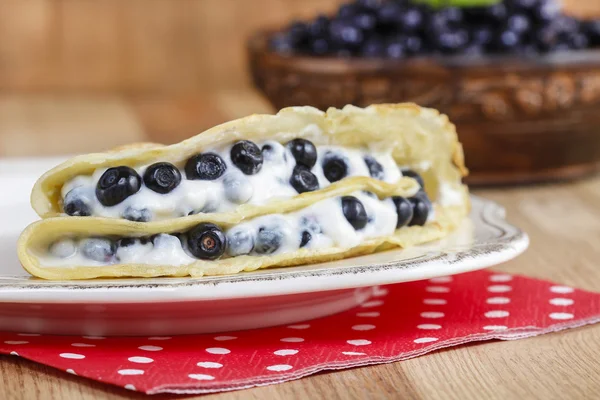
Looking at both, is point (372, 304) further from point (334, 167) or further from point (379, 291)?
point (334, 167)

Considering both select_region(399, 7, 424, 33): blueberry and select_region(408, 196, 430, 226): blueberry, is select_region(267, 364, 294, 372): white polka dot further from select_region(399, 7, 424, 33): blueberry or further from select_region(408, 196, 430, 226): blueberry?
select_region(399, 7, 424, 33): blueberry

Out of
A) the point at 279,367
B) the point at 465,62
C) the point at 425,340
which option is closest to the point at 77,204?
the point at 279,367

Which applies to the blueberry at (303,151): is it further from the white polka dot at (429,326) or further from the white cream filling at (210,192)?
the white polka dot at (429,326)

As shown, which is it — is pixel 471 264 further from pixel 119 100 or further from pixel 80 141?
pixel 119 100

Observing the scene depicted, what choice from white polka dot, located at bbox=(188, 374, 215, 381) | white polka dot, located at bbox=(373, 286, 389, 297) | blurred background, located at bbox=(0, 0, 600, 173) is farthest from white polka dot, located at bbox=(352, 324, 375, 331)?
blurred background, located at bbox=(0, 0, 600, 173)

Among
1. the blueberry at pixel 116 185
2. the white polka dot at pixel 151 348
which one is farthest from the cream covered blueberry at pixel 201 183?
the white polka dot at pixel 151 348
